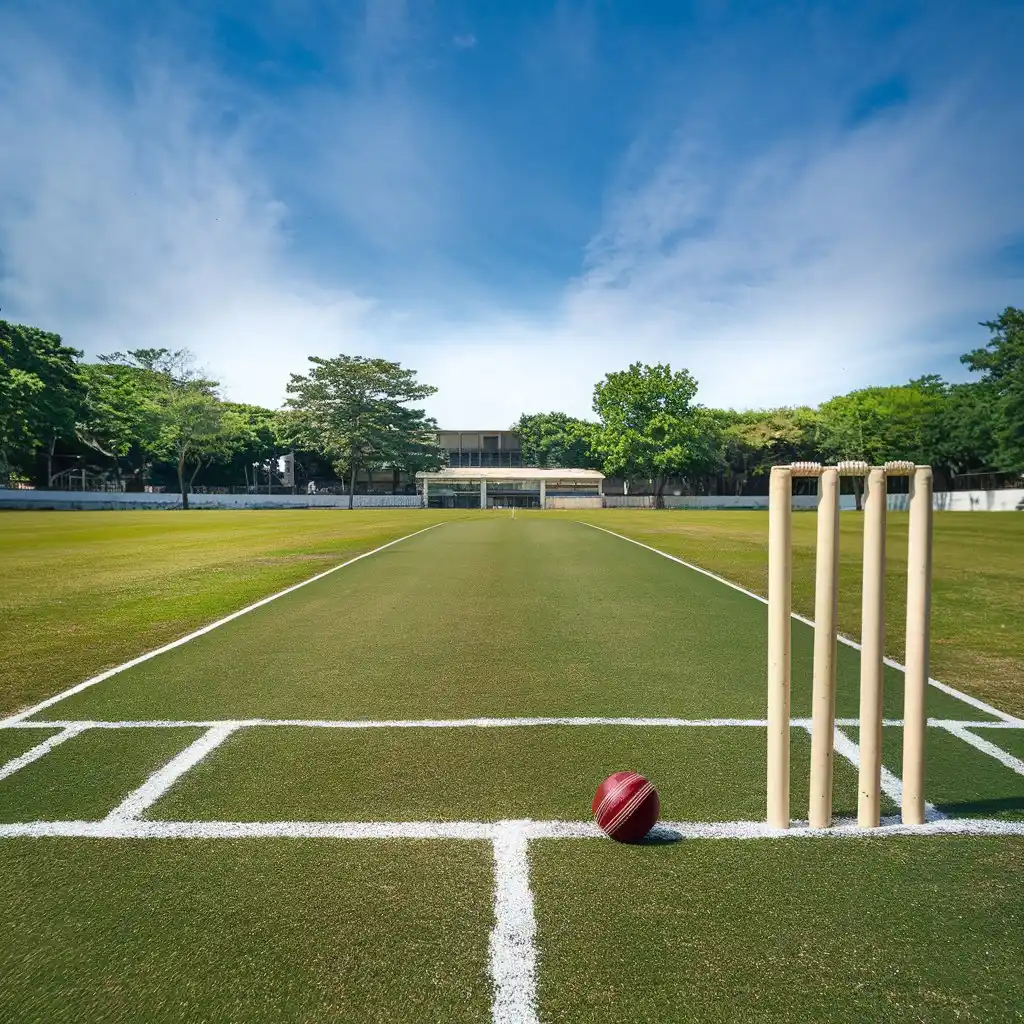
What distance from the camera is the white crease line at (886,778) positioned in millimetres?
Result: 3914

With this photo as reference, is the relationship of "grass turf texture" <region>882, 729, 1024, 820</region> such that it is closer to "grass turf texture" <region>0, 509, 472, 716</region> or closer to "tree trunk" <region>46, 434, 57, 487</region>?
"grass turf texture" <region>0, 509, 472, 716</region>

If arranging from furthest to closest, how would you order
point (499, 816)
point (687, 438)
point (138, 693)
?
point (687, 438) → point (138, 693) → point (499, 816)

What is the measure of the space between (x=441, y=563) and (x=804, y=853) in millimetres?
13625

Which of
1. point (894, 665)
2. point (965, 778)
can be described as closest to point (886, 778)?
point (965, 778)

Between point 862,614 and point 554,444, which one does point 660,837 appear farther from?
point 554,444

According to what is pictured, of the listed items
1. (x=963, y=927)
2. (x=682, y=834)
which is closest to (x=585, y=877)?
(x=682, y=834)

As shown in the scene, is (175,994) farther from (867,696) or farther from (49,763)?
(867,696)

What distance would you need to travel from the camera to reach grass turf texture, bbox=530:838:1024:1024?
2.48m

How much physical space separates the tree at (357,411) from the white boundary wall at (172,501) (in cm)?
608

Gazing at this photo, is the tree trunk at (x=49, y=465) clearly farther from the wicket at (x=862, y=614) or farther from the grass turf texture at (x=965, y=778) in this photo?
the wicket at (x=862, y=614)

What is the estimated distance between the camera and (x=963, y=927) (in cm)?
290

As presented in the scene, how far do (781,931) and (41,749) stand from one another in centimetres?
483

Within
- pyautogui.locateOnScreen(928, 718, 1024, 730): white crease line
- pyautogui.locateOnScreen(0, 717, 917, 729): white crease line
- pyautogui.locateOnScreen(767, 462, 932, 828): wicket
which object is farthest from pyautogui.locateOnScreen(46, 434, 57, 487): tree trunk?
pyautogui.locateOnScreen(767, 462, 932, 828): wicket

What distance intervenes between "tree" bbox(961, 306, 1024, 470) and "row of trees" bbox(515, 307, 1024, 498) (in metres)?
0.07
